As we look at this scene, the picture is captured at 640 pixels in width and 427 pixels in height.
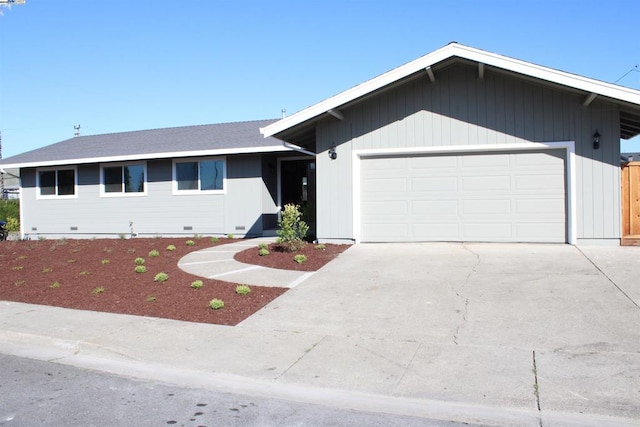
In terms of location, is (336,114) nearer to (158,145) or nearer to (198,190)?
(198,190)

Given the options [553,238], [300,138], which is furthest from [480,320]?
[300,138]

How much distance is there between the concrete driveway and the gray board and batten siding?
157 centimetres

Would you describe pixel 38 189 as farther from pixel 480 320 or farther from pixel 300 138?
pixel 480 320

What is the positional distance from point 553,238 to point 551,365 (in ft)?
23.1

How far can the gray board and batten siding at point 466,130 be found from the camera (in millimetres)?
11258

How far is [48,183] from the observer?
1991 centimetres

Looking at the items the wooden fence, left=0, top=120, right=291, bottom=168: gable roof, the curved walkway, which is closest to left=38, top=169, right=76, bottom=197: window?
left=0, top=120, right=291, bottom=168: gable roof

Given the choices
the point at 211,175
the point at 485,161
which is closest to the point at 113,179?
the point at 211,175

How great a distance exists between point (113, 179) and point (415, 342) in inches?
611

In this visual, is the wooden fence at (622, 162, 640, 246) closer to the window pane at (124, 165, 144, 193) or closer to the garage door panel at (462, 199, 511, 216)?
the garage door panel at (462, 199, 511, 216)

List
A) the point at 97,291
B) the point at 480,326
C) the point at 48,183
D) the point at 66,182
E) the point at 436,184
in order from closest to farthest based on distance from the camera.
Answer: the point at 480,326 < the point at 97,291 < the point at 436,184 < the point at 66,182 < the point at 48,183

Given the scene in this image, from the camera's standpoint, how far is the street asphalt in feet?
15.5

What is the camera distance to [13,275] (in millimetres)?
11383

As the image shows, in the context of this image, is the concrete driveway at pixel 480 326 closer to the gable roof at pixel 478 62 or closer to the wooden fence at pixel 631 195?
the wooden fence at pixel 631 195
